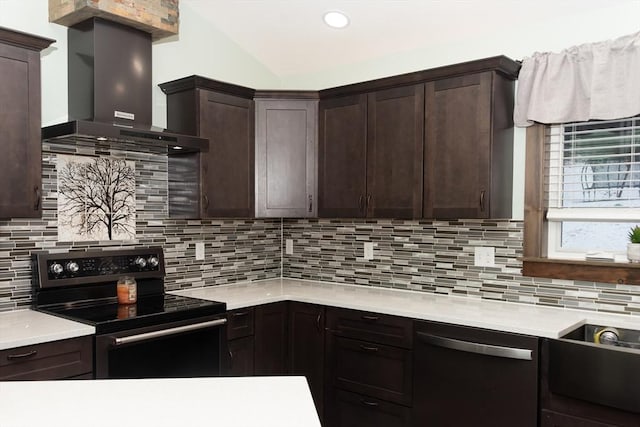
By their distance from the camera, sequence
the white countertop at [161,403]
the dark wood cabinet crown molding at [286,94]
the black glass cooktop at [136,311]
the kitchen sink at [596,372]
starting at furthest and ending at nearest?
the dark wood cabinet crown molding at [286,94]
the black glass cooktop at [136,311]
the kitchen sink at [596,372]
the white countertop at [161,403]

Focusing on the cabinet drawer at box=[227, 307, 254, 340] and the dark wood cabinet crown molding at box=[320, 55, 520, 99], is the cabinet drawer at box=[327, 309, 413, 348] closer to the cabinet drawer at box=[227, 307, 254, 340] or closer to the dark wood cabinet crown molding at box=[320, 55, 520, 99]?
the cabinet drawer at box=[227, 307, 254, 340]

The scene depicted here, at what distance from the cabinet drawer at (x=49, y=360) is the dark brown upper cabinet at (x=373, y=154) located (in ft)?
5.79

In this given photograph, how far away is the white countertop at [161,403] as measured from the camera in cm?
124

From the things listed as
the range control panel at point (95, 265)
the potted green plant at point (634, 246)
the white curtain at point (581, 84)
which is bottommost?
the range control panel at point (95, 265)

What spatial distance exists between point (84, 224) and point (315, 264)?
1.68 meters

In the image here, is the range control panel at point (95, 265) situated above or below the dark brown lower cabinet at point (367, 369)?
above

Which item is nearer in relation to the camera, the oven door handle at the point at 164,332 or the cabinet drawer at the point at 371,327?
the oven door handle at the point at 164,332

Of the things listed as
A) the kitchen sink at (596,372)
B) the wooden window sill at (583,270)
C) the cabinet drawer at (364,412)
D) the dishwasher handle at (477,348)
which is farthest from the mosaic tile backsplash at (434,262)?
the cabinet drawer at (364,412)

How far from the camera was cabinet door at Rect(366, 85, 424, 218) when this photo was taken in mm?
3209

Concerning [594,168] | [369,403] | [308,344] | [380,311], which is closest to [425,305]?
[380,311]

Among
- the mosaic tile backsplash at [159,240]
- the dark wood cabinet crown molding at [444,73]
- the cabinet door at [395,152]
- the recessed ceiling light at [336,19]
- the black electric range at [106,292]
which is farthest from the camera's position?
the recessed ceiling light at [336,19]

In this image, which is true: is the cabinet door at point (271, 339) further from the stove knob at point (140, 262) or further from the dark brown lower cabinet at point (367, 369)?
the stove knob at point (140, 262)

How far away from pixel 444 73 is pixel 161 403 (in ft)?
7.87

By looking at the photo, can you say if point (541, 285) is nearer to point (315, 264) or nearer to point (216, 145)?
point (315, 264)
